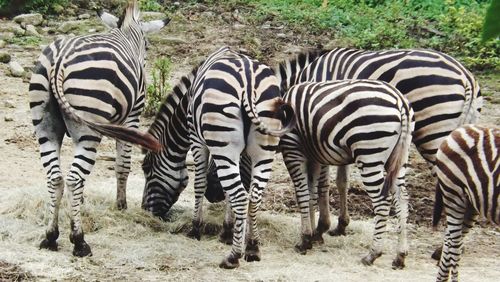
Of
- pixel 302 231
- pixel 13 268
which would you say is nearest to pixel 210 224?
pixel 302 231

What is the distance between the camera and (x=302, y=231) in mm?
6156

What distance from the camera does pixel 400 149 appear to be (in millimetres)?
5488

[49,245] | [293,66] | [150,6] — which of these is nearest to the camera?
[49,245]

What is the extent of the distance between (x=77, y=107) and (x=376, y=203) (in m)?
2.44

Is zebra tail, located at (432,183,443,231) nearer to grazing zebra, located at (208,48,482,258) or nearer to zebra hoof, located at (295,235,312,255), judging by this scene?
grazing zebra, located at (208,48,482,258)

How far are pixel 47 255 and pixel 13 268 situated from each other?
1.40ft

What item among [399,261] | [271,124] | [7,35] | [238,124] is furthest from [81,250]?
[7,35]

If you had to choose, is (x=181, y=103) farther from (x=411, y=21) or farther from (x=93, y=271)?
(x=411, y=21)

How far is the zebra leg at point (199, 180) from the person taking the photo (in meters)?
6.25

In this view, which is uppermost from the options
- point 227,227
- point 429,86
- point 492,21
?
point 429,86

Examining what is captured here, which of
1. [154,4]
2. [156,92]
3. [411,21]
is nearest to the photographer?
[156,92]

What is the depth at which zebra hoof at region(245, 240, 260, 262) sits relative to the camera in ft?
19.0

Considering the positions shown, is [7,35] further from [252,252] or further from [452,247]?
[452,247]

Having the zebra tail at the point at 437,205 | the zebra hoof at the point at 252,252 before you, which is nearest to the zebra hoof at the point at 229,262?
the zebra hoof at the point at 252,252
